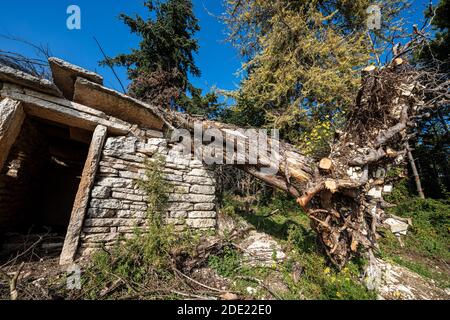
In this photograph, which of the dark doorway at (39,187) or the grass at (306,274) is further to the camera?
the dark doorway at (39,187)

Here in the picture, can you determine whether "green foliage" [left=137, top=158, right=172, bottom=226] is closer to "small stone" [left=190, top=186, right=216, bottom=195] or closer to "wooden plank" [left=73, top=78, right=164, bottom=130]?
"small stone" [left=190, top=186, right=216, bottom=195]

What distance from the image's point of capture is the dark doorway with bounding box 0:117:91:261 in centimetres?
316

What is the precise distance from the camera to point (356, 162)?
2.93 m

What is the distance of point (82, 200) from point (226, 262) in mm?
2501

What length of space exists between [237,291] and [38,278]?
8.62 feet

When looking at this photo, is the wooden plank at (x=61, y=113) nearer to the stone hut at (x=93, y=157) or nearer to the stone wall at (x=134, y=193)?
the stone hut at (x=93, y=157)

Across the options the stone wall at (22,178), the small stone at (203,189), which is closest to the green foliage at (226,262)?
the small stone at (203,189)

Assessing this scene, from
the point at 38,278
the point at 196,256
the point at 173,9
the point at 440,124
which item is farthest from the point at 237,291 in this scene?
the point at 440,124

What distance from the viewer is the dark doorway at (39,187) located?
3.16m

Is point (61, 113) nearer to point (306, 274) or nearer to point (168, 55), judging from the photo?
point (306, 274)

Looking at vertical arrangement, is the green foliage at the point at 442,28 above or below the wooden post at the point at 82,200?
above

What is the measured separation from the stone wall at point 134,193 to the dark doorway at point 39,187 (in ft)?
3.36

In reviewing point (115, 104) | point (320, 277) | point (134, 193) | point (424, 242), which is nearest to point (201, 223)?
point (134, 193)

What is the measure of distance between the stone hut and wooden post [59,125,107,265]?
0.04ft
